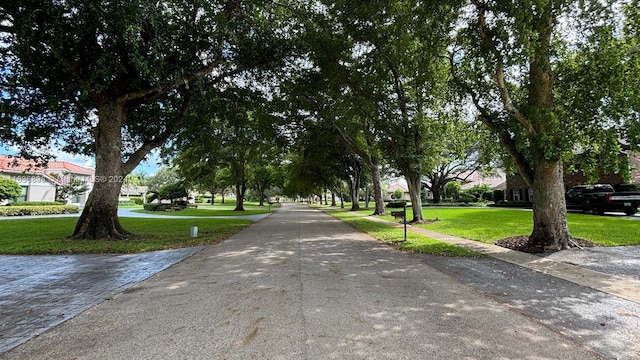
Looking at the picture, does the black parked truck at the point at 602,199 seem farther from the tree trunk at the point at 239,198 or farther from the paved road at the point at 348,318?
the tree trunk at the point at 239,198

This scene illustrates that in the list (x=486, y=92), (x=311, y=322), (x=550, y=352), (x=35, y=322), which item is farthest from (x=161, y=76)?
(x=550, y=352)

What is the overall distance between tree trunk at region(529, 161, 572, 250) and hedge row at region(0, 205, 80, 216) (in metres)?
31.1

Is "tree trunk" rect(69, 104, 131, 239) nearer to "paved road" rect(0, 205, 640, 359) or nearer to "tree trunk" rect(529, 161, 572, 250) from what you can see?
"paved road" rect(0, 205, 640, 359)

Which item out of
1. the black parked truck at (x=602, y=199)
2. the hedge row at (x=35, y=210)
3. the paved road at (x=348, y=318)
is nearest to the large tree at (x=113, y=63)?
the paved road at (x=348, y=318)

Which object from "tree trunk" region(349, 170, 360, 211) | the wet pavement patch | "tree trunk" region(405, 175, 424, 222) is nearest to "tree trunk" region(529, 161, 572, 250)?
"tree trunk" region(405, 175, 424, 222)

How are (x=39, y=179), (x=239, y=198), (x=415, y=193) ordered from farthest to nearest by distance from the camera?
(x=39, y=179) → (x=239, y=198) → (x=415, y=193)

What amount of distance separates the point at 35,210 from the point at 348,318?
29.6 metres

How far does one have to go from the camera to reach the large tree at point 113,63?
355 inches

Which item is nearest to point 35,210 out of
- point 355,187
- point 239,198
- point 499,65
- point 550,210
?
point 239,198

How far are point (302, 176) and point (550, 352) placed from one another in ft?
120

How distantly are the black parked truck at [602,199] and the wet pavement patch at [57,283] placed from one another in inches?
882

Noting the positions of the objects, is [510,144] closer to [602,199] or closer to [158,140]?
[158,140]

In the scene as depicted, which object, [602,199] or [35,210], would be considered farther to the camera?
[35,210]

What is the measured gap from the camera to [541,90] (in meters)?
9.01
